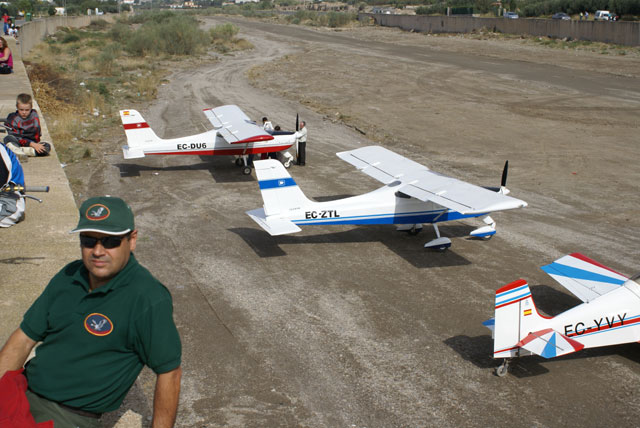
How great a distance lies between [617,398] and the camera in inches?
317

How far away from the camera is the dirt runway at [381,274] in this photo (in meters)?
7.82

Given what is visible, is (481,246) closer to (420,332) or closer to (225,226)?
(420,332)

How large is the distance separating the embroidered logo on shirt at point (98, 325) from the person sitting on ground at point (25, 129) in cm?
1169

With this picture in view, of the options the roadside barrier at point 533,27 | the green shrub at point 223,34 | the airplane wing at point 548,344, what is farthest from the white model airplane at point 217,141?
the green shrub at point 223,34

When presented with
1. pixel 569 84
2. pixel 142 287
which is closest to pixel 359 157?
pixel 142 287

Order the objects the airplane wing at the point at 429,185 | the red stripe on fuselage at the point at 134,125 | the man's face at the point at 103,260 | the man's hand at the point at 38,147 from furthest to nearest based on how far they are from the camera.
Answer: the red stripe on fuselage at the point at 134,125 → the man's hand at the point at 38,147 → the airplane wing at the point at 429,185 → the man's face at the point at 103,260

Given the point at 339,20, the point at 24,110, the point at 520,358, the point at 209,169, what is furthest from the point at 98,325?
the point at 339,20

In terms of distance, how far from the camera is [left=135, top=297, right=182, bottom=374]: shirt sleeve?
3627 mm

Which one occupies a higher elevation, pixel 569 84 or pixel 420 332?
pixel 569 84

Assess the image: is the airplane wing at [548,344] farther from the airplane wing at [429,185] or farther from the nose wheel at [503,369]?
the airplane wing at [429,185]

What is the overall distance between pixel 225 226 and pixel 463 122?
18.6 meters

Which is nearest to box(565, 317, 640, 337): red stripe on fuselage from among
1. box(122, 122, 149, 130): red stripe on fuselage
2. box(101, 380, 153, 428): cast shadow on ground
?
box(101, 380, 153, 428): cast shadow on ground

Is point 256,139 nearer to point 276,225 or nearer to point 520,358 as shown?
point 276,225

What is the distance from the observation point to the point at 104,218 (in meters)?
3.76
